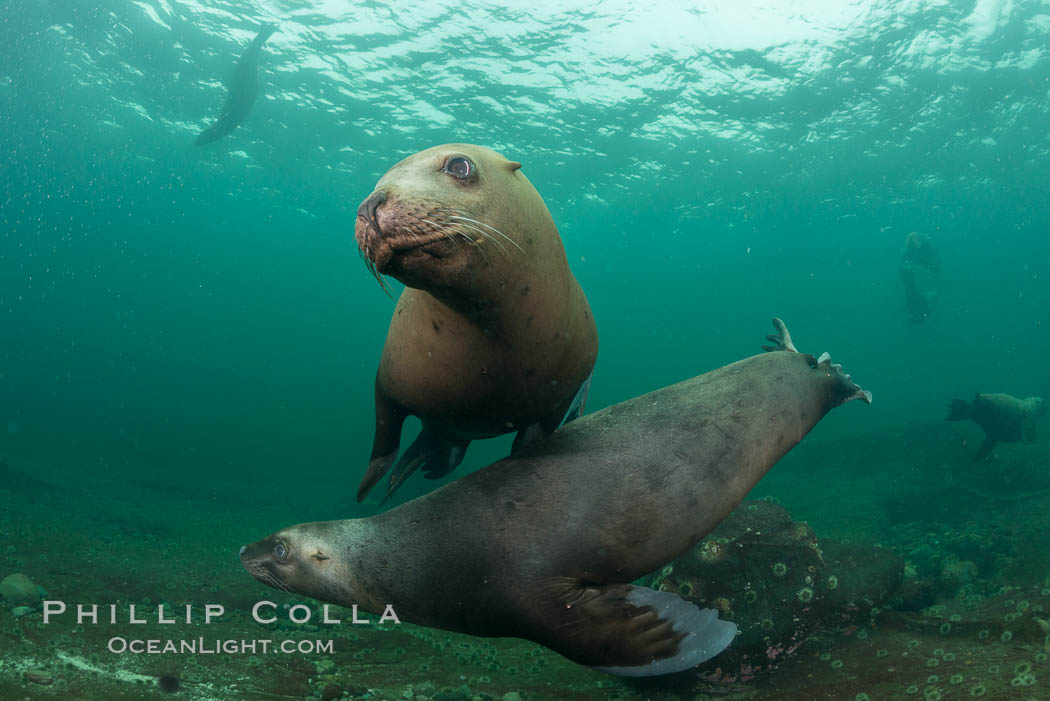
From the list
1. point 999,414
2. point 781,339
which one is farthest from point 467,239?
point 999,414

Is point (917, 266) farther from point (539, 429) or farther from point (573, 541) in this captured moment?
point (573, 541)

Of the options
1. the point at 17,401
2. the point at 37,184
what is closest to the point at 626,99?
the point at 17,401

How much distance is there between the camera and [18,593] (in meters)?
5.21

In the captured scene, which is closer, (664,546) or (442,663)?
A: (664,546)

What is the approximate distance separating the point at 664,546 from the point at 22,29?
30260 mm

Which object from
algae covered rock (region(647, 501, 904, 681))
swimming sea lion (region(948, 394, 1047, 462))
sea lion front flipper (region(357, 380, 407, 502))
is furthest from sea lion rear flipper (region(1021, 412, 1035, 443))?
sea lion front flipper (region(357, 380, 407, 502))

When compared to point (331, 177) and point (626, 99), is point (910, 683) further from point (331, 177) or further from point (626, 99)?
point (331, 177)

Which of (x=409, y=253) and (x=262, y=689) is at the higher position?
(x=409, y=253)

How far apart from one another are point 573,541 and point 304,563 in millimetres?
1390

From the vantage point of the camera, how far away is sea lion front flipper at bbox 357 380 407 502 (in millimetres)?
2977

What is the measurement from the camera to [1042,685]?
110 inches

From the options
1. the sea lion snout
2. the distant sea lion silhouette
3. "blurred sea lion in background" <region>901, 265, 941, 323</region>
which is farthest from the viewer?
"blurred sea lion in background" <region>901, 265, 941, 323</region>

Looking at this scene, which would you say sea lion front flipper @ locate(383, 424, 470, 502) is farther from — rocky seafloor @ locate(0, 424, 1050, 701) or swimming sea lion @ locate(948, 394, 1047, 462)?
swimming sea lion @ locate(948, 394, 1047, 462)

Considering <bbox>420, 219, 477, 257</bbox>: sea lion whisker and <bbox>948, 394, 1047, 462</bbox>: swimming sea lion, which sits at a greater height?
<bbox>420, 219, 477, 257</bbox>: sea lion whisker
